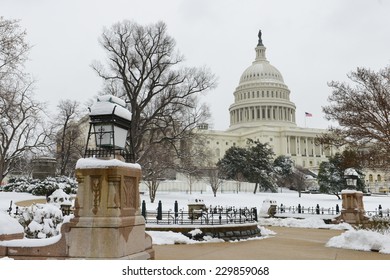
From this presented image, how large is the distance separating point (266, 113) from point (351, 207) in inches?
4008

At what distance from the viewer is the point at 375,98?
1538 centimetres

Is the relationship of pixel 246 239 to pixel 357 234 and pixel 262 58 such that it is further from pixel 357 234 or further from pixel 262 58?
pixel 262 58

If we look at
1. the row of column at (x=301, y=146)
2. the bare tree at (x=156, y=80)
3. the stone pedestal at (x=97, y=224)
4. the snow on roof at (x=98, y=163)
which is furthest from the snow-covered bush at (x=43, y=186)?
the row of column at (x=301, y=146)

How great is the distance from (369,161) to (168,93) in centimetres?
2289

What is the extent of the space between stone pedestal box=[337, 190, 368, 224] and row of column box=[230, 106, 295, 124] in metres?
102

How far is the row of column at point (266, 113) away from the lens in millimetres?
125750

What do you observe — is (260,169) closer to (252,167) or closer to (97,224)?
(252,167)

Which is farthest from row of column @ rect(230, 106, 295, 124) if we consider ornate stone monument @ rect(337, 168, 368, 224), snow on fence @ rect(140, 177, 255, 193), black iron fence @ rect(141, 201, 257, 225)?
black iron fence @ rect(141, 201, 257, 225)

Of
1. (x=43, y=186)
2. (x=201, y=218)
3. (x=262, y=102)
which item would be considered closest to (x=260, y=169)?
(x=43, y=186)

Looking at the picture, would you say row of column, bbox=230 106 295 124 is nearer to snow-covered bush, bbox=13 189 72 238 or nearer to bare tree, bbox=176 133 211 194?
bare tree, bbox=176 133 211 194

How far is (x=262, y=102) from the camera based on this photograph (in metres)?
125

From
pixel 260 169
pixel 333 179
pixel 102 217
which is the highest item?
pixel 260 169

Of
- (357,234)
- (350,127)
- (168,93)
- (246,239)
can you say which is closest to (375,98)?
(350,127)

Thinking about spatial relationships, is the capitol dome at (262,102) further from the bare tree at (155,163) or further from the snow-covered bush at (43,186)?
the snow-covered bush at (43,186)
